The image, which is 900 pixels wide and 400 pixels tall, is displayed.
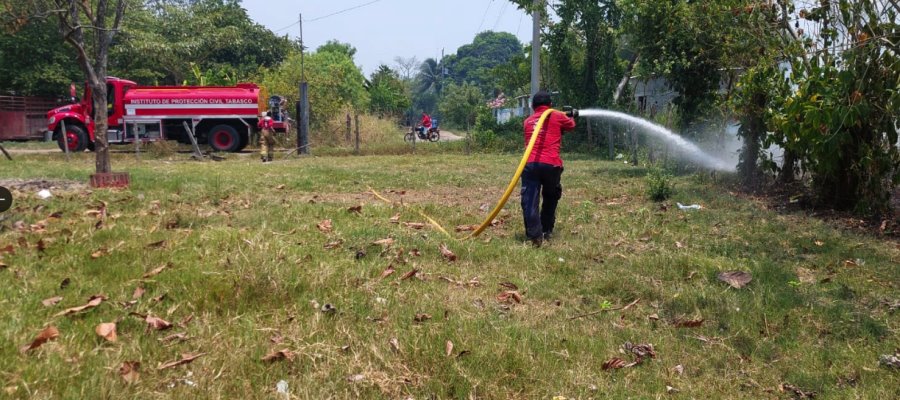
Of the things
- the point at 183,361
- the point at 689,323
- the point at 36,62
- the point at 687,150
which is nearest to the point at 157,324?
the point at 183,361

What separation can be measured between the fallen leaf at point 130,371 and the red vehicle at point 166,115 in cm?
1889

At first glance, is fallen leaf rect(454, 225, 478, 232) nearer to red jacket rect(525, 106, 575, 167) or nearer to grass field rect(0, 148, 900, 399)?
grass field rect(0, 148, 900, 399)

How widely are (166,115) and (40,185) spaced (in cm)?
1182

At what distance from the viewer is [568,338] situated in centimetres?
400

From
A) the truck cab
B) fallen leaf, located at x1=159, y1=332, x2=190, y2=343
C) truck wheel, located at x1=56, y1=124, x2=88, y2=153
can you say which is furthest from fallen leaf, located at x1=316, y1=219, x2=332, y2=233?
truck wheel, located at x1=56, y1=124, x2=88, y2=153

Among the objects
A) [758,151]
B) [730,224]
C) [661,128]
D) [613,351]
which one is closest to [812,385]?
[613,351]

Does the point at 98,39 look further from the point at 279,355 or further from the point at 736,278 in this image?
the point at 736,278

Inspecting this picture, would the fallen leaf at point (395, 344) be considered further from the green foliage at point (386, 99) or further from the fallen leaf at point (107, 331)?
the green foliage at point (386, 99)

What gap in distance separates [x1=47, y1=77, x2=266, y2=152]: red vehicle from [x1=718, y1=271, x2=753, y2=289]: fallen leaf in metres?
18.4

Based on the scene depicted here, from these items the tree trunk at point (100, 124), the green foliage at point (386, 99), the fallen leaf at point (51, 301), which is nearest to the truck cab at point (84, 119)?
the tree trunk at point (100, 124)

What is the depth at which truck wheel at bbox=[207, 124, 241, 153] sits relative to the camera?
2130 cm

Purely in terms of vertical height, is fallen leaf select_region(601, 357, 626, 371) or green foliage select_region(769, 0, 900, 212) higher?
green foliage select_region(769, 0, 900, 212)

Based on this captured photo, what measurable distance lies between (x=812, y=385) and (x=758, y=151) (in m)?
7.99

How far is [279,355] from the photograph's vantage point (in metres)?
3.46
